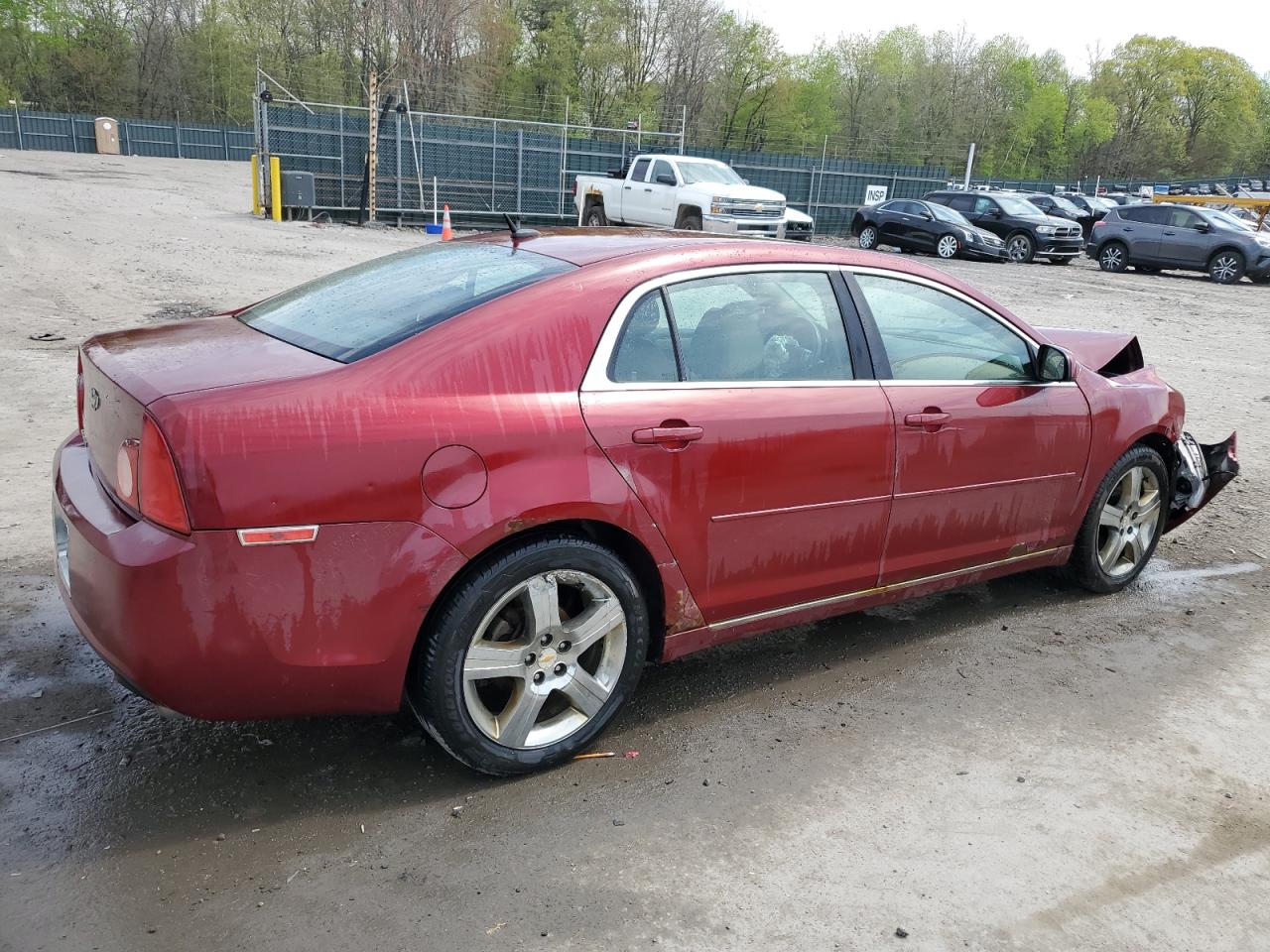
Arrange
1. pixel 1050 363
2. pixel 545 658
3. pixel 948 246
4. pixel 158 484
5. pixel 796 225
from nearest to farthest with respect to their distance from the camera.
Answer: pixel 158 484 → pixel 545 658 → pixel 1050 363 → pixel 796 225 → pixel 948 246

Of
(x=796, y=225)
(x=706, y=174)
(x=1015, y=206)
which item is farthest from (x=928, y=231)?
(x=706, y=174)

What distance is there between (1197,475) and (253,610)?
14.9 ft

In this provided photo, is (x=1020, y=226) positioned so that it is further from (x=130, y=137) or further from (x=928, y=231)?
(x=130, y=137)

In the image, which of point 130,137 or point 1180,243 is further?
point 130,137

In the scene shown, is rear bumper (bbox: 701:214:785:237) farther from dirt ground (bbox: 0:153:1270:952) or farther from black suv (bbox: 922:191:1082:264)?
dirt ground (bbox: 0:153:1270:952)

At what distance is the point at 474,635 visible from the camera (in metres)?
2.88

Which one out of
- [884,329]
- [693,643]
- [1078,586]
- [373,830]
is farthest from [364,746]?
[1078,586]

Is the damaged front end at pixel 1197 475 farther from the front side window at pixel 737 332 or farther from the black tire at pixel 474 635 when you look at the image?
the black tire at pixel 474 635

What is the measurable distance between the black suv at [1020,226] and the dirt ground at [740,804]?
854 inches

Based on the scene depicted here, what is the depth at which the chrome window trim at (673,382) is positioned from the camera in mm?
3070

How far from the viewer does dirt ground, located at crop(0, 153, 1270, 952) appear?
→ 2541 mm

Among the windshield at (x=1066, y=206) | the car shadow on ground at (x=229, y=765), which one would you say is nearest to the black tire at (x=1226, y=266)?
the windshield at (x=1066, y=206)

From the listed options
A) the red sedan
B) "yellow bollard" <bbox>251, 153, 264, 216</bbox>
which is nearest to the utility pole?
"yellow bollard" <bbox>251, 153, 264, 216</bbox>

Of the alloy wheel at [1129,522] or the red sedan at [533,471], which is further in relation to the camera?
the alloy wheel at [1129,522]
